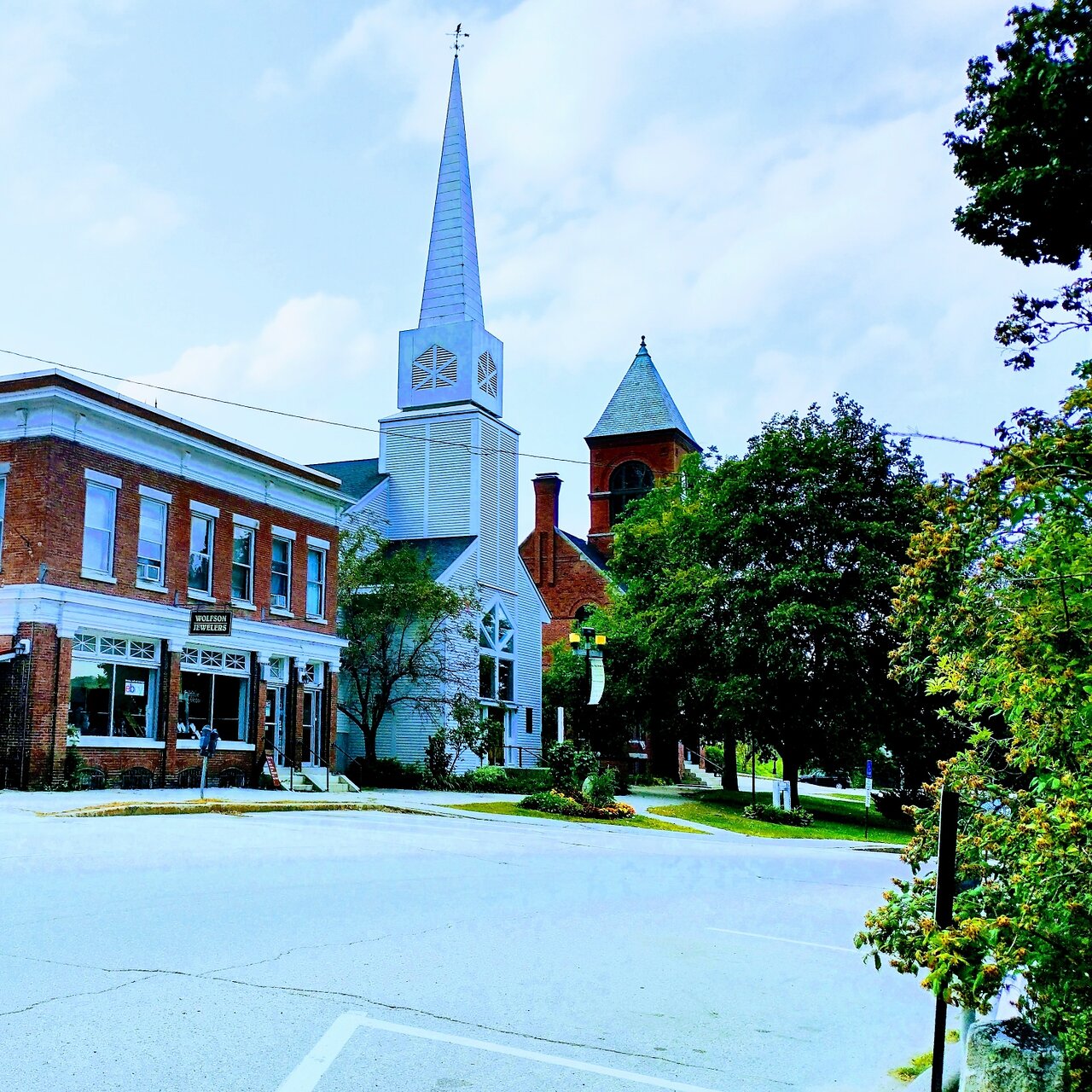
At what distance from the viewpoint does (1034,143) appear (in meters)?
14.7

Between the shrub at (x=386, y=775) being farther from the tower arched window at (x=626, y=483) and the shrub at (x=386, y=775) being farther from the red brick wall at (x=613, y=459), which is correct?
the tower arched window at (x=626, y=483)

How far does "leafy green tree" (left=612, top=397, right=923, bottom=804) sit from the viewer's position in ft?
110

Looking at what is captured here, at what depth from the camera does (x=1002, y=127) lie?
14805mm

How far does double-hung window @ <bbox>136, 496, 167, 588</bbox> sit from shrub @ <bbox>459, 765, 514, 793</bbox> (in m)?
11.9

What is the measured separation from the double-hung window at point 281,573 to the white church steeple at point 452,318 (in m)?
10.6

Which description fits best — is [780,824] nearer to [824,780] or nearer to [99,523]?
[99,523]

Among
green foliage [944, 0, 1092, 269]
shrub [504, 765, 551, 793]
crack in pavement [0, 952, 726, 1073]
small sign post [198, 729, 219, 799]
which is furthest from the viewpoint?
shrub [504, 765, 551, 793]

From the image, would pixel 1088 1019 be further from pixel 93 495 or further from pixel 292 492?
pixel 292 492

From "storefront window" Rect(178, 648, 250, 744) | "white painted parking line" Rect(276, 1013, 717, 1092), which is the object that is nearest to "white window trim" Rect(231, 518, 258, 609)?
"storefront window" Rect(178, 648, 250, 744)

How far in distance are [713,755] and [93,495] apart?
4661cm

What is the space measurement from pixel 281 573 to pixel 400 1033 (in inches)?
1095

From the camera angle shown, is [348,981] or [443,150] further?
[443,150]

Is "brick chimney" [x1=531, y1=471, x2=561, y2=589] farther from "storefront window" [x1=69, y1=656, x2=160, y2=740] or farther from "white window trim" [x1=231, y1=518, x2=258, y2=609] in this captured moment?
"storefront window" [x1=69, y1=656, x2=160, y2=740]

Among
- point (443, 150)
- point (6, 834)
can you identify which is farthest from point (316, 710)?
point (443, 150)
